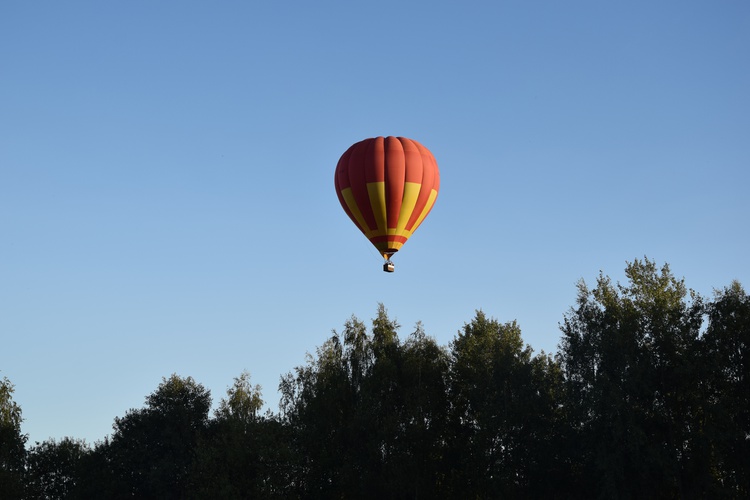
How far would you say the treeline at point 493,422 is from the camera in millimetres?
48062

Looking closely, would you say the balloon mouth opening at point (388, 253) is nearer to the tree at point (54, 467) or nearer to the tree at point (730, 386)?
the tree at point (730, 386)

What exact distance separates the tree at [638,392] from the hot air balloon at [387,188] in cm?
1213

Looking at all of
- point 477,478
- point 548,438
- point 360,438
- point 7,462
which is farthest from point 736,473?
point 7,462

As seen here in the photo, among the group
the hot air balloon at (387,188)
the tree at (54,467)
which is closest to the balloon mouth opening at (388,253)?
the hot air balloon at (387,188)

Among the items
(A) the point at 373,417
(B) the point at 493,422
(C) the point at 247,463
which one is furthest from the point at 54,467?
(B) the point at 493,422

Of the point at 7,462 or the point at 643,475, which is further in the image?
the point at 7,462

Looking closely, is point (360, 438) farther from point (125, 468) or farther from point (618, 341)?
point (125, 468)

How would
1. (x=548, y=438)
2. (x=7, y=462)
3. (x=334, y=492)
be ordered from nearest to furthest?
(x=548, y=438) < (x=334, y=492) < (x=7, y=462)

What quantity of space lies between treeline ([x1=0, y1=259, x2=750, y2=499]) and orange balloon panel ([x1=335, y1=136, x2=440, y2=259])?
39.6ft

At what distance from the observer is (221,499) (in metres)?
59.1

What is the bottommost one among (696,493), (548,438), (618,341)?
(696,493)

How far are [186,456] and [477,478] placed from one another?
1054 inches

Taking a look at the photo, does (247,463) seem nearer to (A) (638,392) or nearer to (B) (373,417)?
(B) (373,417)

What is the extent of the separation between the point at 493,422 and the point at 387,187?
54.1 feet
